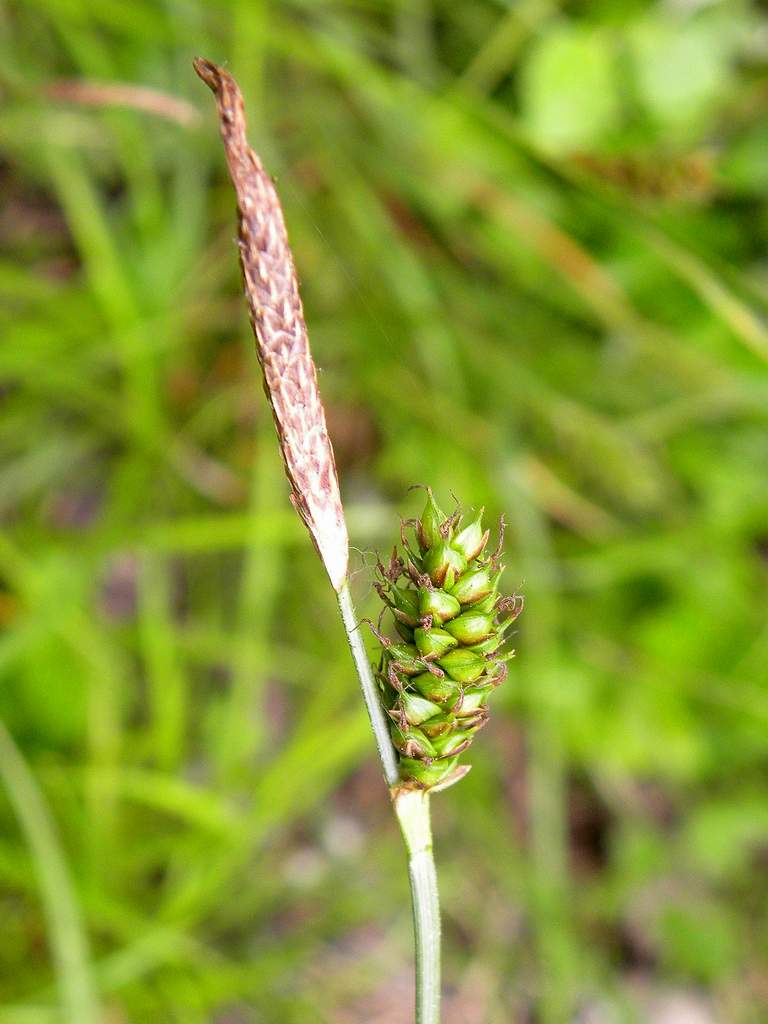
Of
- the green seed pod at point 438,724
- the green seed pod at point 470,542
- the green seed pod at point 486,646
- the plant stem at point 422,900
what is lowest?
the plant stem at point 422,900

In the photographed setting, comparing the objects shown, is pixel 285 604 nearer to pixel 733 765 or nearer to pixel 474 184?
pixel 474 184

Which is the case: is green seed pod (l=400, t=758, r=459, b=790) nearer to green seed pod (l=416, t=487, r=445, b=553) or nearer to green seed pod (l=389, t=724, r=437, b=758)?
green seed pod (l=389, t=724, r=437, b=758)

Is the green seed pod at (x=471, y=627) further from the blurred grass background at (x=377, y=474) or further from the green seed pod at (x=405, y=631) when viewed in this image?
the blurred grass background at (x=377, y=474)

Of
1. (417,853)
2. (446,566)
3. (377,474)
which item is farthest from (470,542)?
(377,474)

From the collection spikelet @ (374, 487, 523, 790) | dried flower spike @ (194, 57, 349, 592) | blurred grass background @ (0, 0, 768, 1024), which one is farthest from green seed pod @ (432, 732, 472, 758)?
blurred grass background @ (0, 0, 768, 1024)

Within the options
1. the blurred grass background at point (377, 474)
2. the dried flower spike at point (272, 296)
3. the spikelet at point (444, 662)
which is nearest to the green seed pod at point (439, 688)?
the spikelet at point (444, 662)
